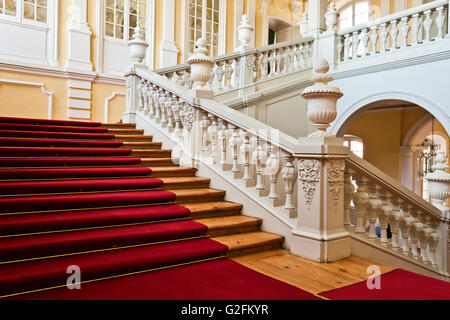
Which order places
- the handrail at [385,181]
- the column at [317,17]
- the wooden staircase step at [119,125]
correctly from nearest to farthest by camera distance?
the handrail at [385,181], the wooden staircase step at [119,125], the column at [317,17]

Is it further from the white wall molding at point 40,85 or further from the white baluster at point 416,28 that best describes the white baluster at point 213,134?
the white wall molding at point 40,85

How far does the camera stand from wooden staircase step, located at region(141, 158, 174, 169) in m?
4.30

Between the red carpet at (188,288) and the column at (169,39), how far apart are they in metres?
7.14

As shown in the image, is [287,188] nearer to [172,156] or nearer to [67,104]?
[172,156]

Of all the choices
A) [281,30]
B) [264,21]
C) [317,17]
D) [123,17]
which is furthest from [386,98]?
[281,30]

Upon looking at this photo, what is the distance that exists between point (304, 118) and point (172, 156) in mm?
3491

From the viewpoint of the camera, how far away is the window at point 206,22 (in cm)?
942

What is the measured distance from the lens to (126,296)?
6.94ft

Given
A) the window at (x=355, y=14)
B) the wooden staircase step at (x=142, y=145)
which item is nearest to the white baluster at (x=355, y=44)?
the wooden staircase step at (x=142, y=145)

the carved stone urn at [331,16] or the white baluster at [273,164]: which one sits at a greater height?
the carved stone urn at [331,16]

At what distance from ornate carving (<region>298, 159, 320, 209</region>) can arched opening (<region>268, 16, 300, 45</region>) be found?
942cm

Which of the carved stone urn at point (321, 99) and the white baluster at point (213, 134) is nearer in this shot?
the carved stone urn at point (321, 99)

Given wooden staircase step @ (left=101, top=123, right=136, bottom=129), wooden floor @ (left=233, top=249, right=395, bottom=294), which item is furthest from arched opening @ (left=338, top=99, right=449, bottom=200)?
wooden floor @ (left=233, top=249, right=395, bottom=294)

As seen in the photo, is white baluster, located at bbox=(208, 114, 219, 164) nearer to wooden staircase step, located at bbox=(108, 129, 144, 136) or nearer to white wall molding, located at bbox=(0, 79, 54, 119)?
wooden staircase step, located at bbox=(108, 129, 144, 136)
